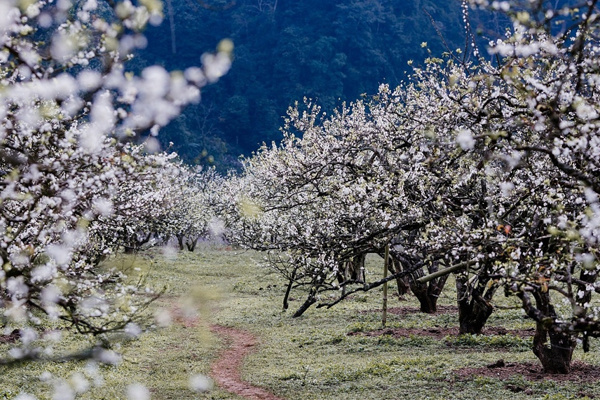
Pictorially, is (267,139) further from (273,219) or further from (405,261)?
(405,261)

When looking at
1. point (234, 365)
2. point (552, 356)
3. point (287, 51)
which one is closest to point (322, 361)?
point (234, 365)

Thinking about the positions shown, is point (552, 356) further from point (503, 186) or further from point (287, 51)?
point (287, 51)

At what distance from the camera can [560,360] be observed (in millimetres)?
13648

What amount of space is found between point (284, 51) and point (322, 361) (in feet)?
461

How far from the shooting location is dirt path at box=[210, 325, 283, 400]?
14.9 meters

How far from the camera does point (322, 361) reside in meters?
17.6

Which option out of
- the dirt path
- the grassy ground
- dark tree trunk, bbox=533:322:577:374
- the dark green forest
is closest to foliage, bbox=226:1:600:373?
dark tree trunk, bbox=533:322:577:374

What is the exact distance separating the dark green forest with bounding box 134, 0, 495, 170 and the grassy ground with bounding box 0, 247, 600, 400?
112976 millimetres

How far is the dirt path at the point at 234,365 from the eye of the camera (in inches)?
585

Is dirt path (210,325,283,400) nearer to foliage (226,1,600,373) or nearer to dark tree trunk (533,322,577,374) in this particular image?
foliage (226,1,600,373)

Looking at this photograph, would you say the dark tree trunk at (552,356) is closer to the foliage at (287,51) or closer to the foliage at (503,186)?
the foliage at (503,186)

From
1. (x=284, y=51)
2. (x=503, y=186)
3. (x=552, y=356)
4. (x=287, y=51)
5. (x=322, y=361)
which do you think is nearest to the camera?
(x=503, y=186)

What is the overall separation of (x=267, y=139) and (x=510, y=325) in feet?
398

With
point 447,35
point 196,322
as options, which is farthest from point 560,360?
point 447,35
